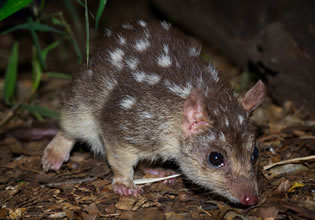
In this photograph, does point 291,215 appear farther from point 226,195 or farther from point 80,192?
point 80,192

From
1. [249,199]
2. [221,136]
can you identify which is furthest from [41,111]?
[249,199]

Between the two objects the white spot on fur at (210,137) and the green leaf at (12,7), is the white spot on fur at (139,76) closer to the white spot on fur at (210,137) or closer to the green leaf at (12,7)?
the white spot on fur at (210,137)

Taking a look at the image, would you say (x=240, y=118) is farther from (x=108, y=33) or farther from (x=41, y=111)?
(x=41, y=111)

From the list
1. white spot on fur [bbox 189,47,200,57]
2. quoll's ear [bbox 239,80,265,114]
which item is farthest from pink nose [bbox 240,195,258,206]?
white spot on fur [bbox 189,47,200,57]

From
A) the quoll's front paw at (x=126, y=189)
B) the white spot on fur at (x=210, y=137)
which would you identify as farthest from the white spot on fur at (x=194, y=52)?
the quoll's front paw at (x=126, y=189)

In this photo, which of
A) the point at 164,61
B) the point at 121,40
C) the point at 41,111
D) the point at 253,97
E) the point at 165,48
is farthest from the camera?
the point at 41,111

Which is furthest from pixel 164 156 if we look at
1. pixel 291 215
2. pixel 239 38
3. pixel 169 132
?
pixel 239 38

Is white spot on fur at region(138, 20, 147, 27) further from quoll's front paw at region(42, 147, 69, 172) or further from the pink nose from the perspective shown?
the pink nose
